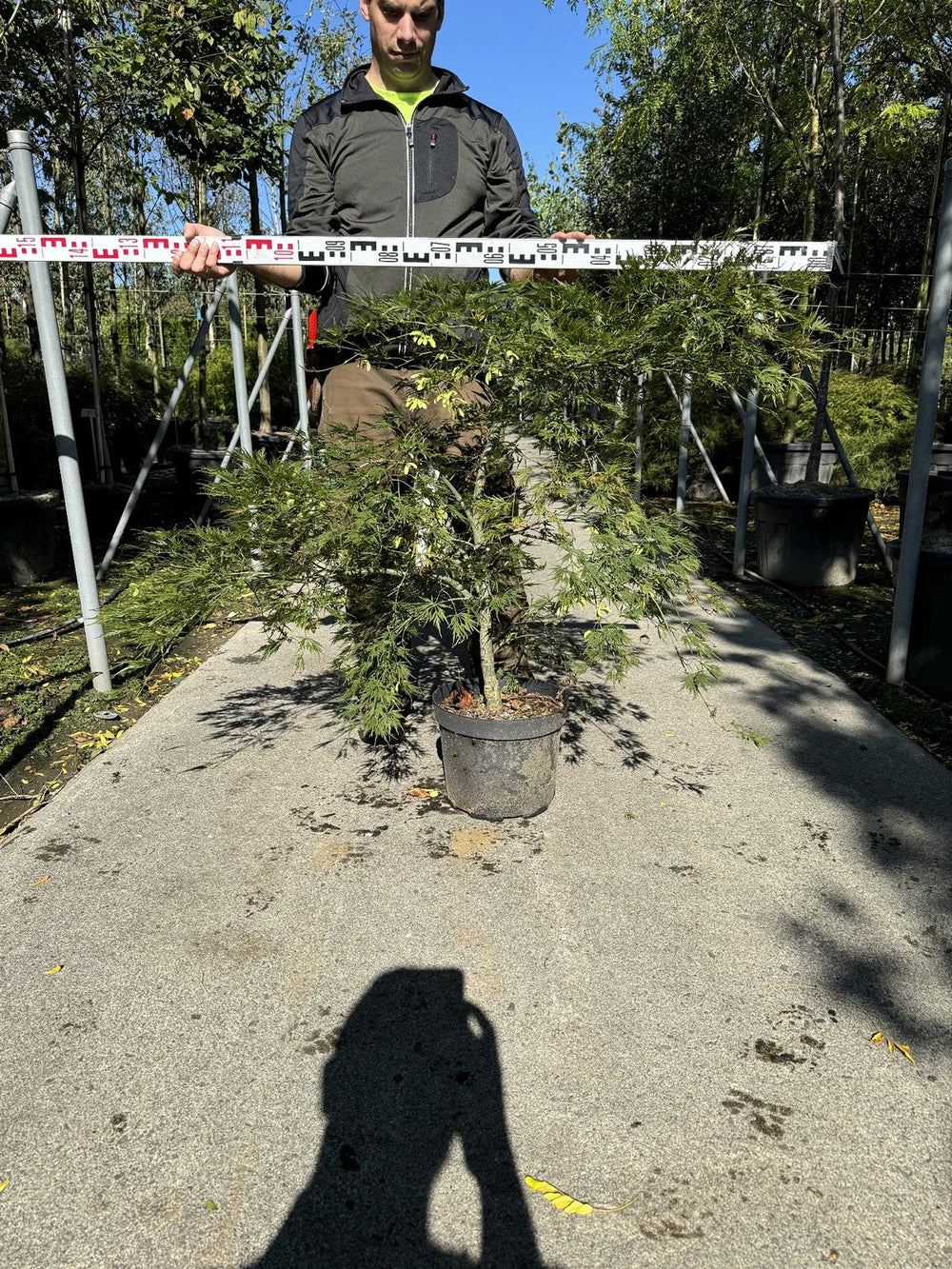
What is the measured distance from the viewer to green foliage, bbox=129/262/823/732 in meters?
2.38

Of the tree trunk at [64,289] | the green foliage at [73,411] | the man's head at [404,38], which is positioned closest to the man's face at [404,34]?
the man's head at [404,38]

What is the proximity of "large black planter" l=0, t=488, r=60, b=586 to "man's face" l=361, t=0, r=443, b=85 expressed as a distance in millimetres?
4773

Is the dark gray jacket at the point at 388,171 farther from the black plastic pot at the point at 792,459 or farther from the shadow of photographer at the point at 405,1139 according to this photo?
the black plastic pot at the point at 792,459

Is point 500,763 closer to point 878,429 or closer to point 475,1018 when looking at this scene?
point 475,1018

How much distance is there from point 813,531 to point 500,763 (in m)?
4.46

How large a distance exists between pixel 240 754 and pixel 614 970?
2.05 metres

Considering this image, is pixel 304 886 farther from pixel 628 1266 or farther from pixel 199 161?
pixel 199 161

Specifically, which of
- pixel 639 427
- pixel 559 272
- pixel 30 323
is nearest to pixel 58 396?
pixel 559 272

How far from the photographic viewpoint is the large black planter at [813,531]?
6.51 metres

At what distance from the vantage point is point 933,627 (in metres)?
4.41

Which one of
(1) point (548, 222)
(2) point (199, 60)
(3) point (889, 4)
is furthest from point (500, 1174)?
(1) point (548, 222)

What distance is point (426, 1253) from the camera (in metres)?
1.58

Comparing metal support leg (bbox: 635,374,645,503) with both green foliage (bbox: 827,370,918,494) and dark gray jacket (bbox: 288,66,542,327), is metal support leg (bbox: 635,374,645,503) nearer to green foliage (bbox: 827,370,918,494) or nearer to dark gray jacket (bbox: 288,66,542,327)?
dark gray jacket (bbox: 288,66,542,327)

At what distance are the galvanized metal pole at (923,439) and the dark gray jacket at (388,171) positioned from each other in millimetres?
2217
